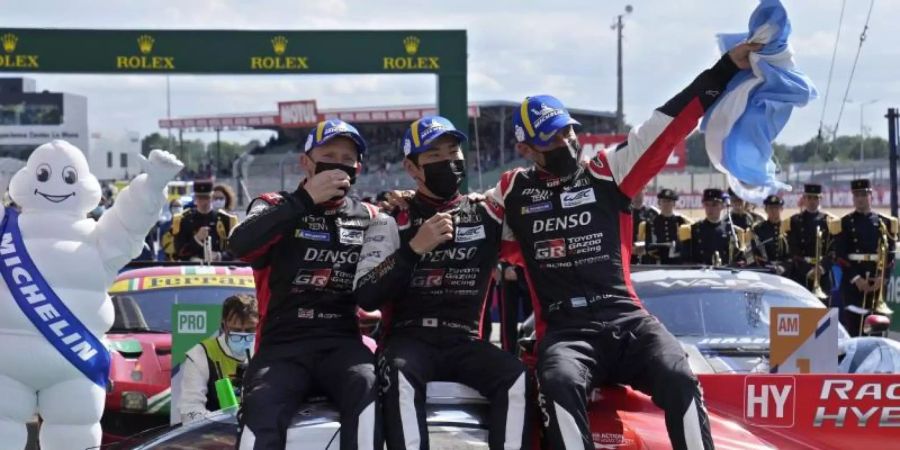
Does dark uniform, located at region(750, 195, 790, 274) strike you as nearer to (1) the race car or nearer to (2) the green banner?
(1) the race car

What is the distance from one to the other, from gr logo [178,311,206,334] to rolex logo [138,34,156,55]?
12.3m

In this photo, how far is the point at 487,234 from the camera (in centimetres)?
511

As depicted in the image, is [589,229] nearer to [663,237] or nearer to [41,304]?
[41,304]

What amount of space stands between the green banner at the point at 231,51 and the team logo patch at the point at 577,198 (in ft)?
46.3

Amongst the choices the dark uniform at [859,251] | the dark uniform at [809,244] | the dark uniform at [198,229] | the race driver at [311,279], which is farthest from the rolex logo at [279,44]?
the race driver at [311,279]

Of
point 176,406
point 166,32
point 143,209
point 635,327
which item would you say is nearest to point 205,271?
point 176,406

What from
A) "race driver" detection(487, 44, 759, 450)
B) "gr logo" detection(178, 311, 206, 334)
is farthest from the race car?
"race driver" detection(487, 44, 759, 450)

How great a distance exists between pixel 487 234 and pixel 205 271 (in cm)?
435

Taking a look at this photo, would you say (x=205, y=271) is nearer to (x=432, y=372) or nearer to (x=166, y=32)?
(x=432, y=372)

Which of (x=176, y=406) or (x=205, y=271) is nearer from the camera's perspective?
(x=176, y=406)

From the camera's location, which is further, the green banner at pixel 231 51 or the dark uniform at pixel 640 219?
the green banner at pixel 231 51

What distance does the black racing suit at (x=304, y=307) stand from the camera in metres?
4.52

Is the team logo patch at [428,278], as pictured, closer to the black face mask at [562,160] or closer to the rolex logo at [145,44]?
the black face mask at [562,160]

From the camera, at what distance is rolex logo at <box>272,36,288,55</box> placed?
19.2 m
